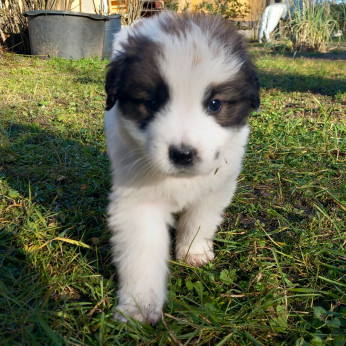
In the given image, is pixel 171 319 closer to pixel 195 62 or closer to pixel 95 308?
pixel 95 308

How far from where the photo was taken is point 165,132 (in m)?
1.62

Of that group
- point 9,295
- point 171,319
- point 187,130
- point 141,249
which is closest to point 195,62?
point 187,130

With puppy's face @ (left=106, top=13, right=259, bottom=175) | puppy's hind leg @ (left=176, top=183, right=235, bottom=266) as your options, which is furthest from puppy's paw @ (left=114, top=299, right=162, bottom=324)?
puppy's face @ (left=106, top=13, right=259, bottom=175)

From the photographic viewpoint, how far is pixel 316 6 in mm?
10797

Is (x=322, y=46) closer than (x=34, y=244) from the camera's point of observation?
No

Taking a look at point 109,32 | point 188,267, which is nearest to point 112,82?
point 188,267

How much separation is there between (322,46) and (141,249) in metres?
11.3

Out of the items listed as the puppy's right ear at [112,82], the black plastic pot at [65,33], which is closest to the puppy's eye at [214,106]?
the puppy's right ear at [112,82]

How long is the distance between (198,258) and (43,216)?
1014 mm

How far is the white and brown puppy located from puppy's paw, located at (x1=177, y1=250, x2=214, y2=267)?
0.4 inches

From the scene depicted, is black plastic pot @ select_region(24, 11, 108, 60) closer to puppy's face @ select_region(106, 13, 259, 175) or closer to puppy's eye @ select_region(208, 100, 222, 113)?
puppy's face @ select_region(106, 13, 259, 175)

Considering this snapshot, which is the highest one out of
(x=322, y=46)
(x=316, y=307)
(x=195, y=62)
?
(x=195, y=62)

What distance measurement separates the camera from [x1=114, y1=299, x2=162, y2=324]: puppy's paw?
1.76 metres

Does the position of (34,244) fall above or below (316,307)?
below
